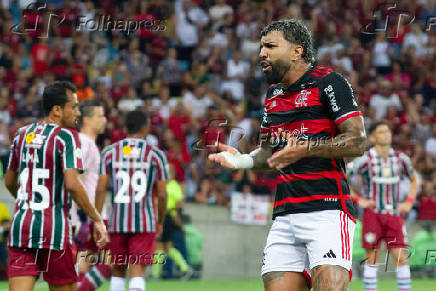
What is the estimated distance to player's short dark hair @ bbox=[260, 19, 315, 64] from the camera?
4480 millimetres

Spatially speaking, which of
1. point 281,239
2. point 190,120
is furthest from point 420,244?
point 281,239

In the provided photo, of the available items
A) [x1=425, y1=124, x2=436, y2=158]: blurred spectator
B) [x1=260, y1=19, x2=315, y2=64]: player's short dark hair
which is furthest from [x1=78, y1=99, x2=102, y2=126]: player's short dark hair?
[x1=425, y1=124, x2=436, y2=158]: blurred spectator

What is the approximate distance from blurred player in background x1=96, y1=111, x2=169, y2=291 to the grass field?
307 cm

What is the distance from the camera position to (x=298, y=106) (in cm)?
443

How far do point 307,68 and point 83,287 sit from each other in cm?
442

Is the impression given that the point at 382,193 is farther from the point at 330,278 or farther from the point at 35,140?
the point at 330,278

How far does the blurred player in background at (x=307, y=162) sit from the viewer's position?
4195 millimetres

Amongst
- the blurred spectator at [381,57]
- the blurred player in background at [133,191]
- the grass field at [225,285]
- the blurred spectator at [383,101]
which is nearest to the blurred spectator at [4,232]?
the grass field at [225,285]

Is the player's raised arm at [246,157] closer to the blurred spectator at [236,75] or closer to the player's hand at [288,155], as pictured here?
the player's hand at [288,155]

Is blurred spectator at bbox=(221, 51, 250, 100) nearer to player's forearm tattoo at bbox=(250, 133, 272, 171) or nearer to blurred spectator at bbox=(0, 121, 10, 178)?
blurred spectator at bbox=(0, 121, 10, 178)

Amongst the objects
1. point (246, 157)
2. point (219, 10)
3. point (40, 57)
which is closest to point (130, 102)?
point (40, 57)

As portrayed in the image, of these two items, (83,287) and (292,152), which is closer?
(292,152)

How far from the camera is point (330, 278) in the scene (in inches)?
163

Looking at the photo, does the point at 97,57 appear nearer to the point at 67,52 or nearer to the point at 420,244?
the point at 67,52
